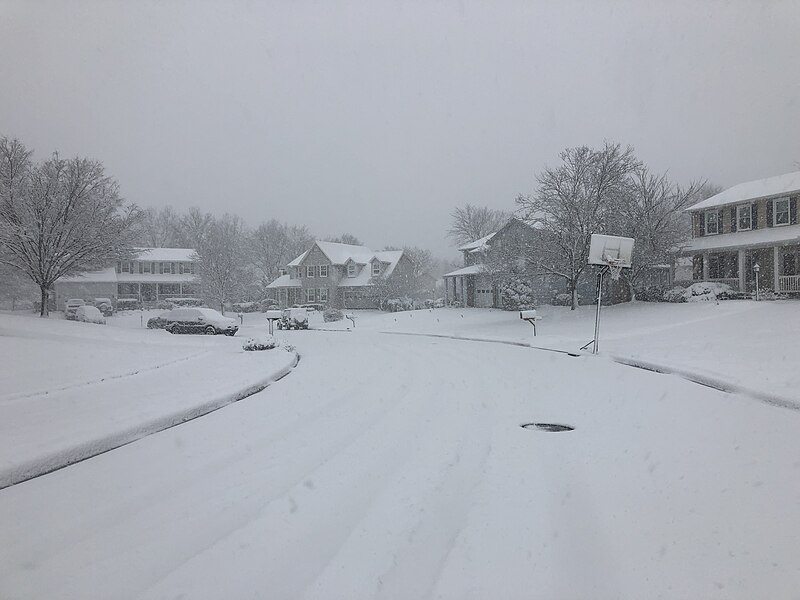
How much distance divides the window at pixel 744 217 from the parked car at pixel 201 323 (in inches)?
795

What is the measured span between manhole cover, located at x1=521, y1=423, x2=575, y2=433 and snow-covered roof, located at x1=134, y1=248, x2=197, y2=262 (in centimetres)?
1013

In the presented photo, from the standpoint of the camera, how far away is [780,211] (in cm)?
1498

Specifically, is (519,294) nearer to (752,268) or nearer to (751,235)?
(752,268)

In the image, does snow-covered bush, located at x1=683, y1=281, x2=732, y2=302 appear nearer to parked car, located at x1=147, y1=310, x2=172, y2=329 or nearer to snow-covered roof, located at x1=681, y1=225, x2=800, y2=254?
snow-covered roof, located at x1=681, y1=225, x2=800, y2=254

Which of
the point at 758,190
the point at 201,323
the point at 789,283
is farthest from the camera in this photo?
the point at 201,323

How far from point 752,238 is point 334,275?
115 feet

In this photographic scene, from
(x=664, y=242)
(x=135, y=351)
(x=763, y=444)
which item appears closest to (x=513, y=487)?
(x=763, y=444)

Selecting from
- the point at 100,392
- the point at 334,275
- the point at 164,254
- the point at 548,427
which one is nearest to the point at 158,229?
the point at 164,254

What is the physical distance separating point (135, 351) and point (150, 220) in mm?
3405

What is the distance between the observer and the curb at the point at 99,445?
4750 millimetres

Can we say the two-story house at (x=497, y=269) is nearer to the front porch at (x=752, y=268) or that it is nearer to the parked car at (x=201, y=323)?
the front porch at (x=752, y=268)

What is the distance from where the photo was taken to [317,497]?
416 centimetres

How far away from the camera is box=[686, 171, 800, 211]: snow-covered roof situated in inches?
553

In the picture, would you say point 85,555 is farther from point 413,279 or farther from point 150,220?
point 413,279
